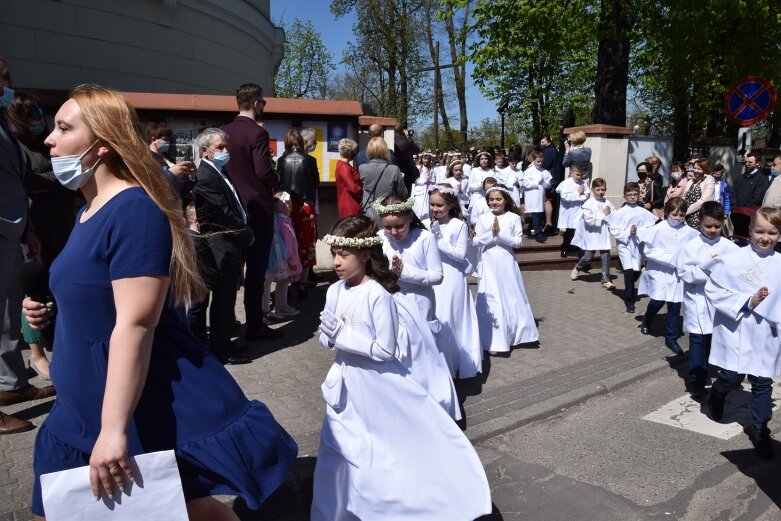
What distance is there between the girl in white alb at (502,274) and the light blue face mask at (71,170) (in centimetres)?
507

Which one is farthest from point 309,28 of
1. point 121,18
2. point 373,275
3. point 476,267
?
point 373,275

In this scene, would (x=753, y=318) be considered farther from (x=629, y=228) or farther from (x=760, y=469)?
(x=629, y=228)

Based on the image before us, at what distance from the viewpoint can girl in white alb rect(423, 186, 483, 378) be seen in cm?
578

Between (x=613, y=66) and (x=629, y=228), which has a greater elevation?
(x=613, y=66)

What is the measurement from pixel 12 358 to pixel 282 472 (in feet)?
10.5

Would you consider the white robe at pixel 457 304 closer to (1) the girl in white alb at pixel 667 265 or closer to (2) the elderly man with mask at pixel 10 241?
(1) the girl in white alb at pixel 667 265

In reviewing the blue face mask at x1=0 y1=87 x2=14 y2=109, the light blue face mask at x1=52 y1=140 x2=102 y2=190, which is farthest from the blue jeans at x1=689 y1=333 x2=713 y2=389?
the blue face mask at x1=0 y1=87 x2=14 y2=109

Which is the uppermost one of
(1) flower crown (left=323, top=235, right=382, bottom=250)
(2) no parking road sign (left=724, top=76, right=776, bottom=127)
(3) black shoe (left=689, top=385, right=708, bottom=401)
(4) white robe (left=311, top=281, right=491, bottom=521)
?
(2) no parking road sign (left=724, top=76, right=776, bottom=127)

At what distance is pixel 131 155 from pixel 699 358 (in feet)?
16.4

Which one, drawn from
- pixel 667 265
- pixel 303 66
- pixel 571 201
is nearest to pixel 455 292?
pixel 667 265

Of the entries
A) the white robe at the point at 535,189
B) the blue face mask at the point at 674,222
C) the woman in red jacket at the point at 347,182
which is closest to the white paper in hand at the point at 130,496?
the woman in red jacket at the point at 347,182

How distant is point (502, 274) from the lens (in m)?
6.99

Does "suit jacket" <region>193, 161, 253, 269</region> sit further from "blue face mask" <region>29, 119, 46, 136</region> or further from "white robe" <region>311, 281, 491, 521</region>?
"white robe" <region>311, 281, 491, 521</region>

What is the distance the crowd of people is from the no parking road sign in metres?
2.82
